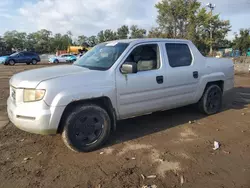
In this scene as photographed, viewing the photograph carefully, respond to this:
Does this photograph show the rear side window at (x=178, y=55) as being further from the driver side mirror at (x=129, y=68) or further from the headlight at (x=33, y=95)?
the headlight at (x=33, y=95)

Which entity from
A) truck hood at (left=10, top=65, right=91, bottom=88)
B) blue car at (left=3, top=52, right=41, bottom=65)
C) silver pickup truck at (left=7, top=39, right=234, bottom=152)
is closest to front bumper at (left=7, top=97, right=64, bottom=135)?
silver pickup truck at (left=7, top=39, right=234, bottom=152)

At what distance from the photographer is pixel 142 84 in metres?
4.38

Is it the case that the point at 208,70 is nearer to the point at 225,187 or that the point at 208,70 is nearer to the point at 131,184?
the point at 225,187

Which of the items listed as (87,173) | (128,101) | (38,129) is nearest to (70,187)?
(87,173)

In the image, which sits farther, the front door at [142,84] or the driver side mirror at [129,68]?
the front door at [142,84]

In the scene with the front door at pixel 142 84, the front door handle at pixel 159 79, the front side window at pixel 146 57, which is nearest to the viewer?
the front door at pixel 142 84

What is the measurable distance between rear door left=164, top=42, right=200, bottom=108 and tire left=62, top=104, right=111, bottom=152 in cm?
152

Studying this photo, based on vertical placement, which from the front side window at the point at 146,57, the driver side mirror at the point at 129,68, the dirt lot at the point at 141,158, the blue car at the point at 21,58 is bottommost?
the dirt lot at the point at 141,158

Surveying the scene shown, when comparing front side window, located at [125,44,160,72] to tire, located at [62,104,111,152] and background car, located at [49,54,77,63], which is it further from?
background car, located at [49,54,77,63]

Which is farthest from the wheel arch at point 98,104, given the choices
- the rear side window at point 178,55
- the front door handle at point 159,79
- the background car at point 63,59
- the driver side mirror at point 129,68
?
the background car at point 63,59

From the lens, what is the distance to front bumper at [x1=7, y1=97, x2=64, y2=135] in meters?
3.52

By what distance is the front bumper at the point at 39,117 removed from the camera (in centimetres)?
352

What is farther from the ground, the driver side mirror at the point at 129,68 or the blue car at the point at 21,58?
the blue car at the point at 21,58

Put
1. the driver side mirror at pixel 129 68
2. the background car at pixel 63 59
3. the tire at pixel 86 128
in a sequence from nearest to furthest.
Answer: the tire at pixel 86 128, the driver side mirror at pixel 129 68, the background car at pixel 63 59
